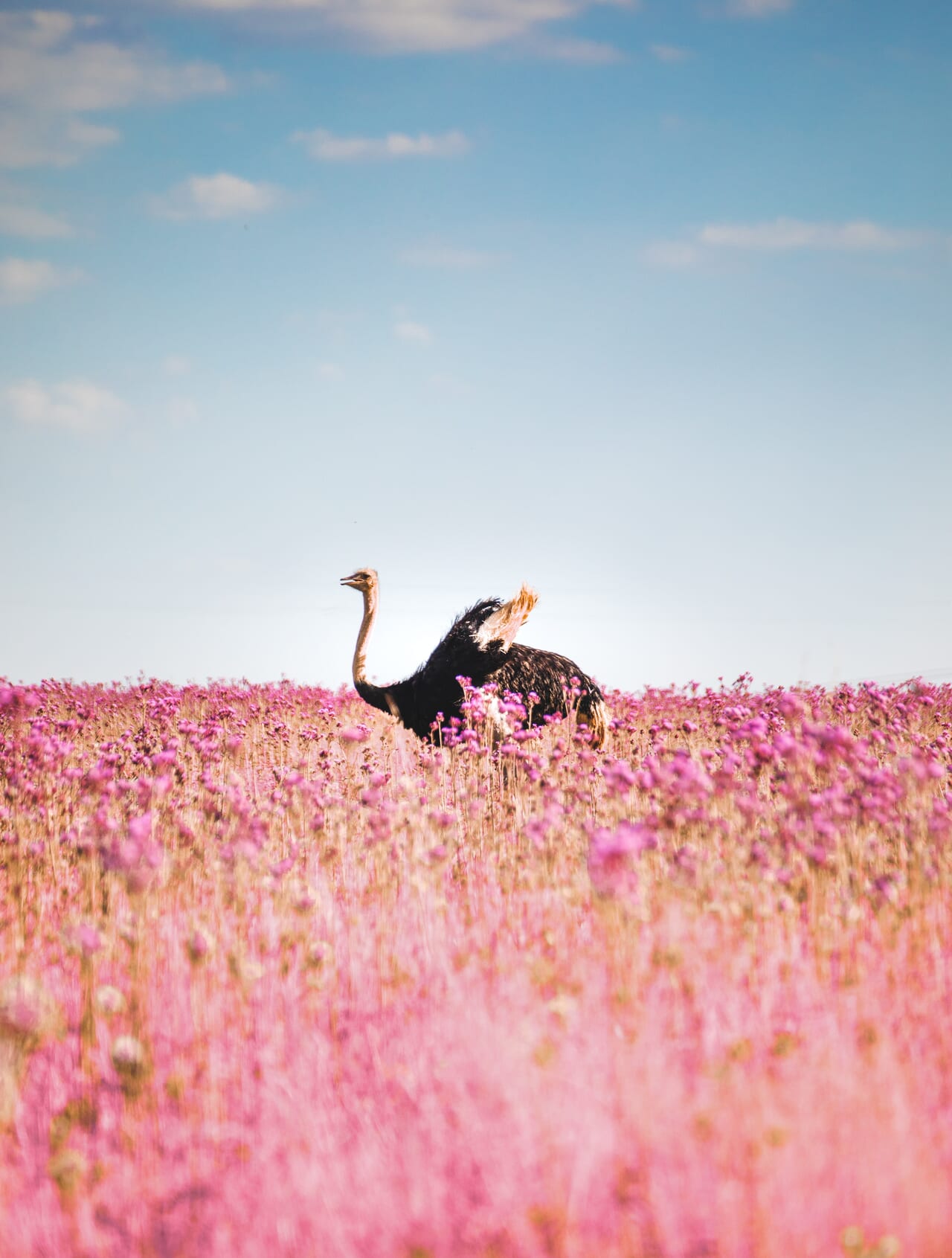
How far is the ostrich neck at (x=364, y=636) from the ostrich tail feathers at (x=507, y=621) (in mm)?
1631

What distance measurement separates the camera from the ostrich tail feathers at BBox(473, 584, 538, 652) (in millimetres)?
8211

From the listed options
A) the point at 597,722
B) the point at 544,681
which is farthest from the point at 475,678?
the point at 597,722

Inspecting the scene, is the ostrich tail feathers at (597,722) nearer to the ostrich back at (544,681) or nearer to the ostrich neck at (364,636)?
the ostrich back at (544,681)

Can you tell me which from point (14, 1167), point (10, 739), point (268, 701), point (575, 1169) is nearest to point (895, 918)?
point (575, 1169)

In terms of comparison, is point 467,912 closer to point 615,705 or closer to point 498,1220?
point 498,1220

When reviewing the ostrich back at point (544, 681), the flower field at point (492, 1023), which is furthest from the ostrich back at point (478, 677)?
the flower field at point (492, 1023)

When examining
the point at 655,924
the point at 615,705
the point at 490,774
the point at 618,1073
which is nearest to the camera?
the point at 618,1073

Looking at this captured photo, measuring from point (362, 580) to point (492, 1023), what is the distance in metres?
7.64

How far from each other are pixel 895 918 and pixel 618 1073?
2.01 meters

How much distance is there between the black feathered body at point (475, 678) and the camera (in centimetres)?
814

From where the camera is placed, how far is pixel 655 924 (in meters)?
3.46

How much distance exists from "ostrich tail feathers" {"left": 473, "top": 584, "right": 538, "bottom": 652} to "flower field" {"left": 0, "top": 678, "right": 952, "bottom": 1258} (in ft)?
9.36

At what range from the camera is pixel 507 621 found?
330 inches

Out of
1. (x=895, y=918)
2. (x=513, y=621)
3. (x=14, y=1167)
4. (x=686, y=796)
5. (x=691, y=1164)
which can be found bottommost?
(x=14, y=1167)
